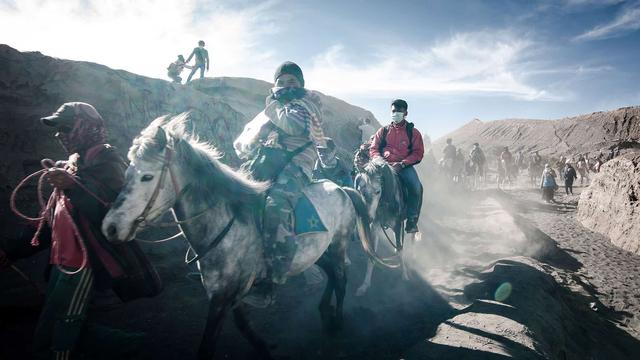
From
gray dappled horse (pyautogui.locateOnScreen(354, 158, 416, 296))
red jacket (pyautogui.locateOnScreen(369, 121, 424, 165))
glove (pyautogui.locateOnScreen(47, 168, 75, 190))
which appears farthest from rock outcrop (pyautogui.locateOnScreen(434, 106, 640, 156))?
glove (pyautogui.locateOnScreen(47, 168, 75, 190))

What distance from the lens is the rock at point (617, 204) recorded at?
8945 mm

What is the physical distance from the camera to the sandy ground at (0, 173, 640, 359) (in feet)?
12.7

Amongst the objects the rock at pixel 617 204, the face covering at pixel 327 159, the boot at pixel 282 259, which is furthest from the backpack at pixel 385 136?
the rock at pixel 617 204

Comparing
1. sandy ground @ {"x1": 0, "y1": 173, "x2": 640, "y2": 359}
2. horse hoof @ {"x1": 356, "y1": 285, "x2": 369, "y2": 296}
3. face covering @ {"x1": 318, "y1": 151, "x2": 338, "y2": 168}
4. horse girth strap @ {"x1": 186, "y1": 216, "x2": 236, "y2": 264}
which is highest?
face covering @ {"x1": 318, "y1": 151, "x2": 338, "y2": 168}

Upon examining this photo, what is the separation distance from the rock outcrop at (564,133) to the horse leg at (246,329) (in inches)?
2136

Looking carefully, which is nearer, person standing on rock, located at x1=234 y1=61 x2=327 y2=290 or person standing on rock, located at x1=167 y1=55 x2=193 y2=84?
person standing on rock, located at x1=234 y1=61 x2=327 y2=290

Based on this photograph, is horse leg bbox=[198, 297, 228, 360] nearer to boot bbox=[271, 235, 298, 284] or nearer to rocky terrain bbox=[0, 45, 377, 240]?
boot bbox=[271, 235, 298, 284]

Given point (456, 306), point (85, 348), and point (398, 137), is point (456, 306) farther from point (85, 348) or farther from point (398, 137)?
point (85, 348)

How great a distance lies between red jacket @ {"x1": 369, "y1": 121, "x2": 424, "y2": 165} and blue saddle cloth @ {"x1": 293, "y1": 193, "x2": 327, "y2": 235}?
3.50 metres

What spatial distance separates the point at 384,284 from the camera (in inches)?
272

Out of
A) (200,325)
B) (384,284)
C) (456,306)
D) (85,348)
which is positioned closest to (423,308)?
(456,306)

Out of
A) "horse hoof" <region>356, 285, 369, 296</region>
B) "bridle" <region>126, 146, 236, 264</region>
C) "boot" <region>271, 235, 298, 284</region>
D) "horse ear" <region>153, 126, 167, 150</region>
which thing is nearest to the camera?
"bridle" <region>126, 146, 236, 264</region>

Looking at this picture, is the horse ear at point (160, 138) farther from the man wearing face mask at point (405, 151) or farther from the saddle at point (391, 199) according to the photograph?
the man wearing face mask at point (405, 151)

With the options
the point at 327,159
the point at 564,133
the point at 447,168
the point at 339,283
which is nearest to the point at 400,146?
the point at 327,159
